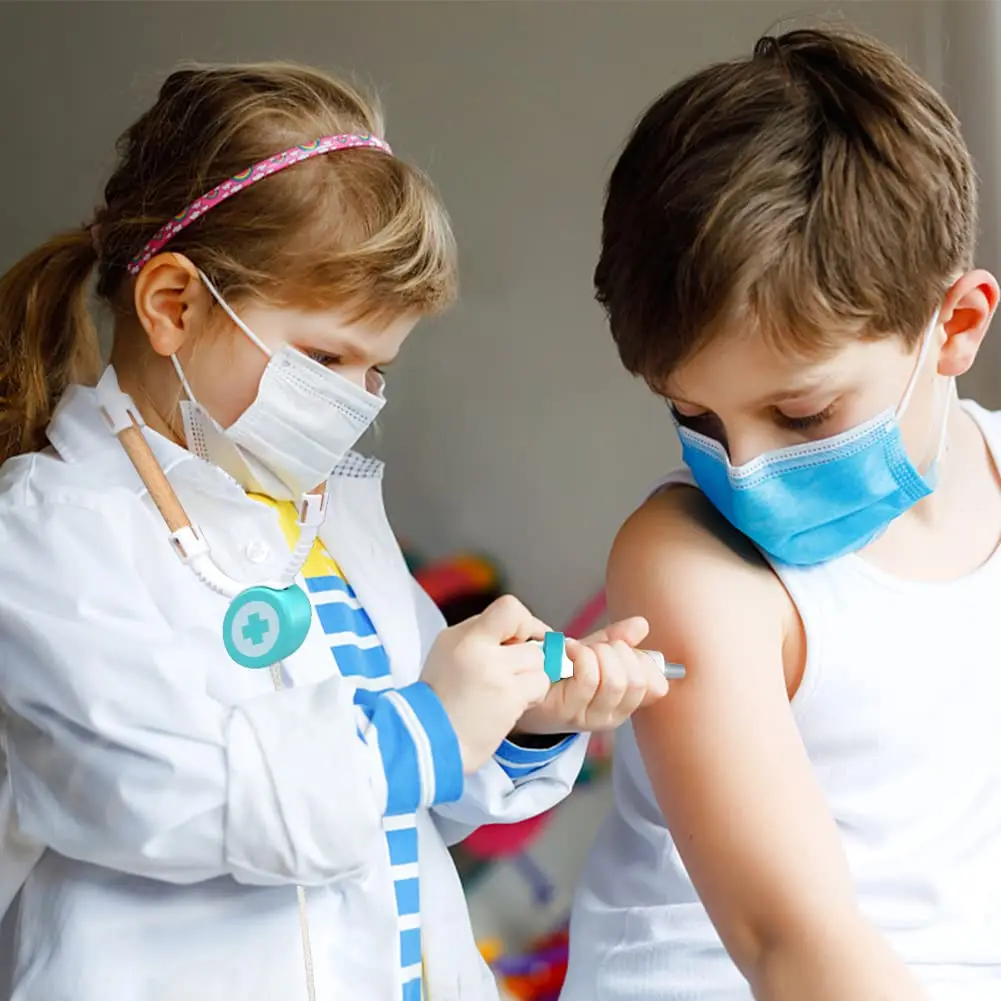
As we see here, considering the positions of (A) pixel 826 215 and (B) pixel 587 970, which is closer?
(A) pixel 826 215

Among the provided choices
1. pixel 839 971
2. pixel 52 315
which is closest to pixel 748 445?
pixel 839 971

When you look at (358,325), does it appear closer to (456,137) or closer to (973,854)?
(973,854)

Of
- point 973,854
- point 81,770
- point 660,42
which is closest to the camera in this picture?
point 81,770

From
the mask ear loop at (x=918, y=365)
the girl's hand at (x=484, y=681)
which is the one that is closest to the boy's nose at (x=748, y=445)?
the mask ear loop at (x=918, y=365)

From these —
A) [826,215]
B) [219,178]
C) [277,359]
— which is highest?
[826,215]

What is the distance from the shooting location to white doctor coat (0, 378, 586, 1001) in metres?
0.90

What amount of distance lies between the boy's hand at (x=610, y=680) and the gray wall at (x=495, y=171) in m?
0.76

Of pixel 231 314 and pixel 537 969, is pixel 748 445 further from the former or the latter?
pixel 537 969

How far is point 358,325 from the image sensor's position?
109 cm

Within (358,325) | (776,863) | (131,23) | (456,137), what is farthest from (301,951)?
(131,23)

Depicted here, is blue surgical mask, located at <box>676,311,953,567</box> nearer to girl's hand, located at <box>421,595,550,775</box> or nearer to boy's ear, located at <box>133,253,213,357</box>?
girl's hand, located at <box>421,595,550,775</box>

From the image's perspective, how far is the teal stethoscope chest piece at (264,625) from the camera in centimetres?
85

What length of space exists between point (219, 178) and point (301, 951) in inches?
23.9

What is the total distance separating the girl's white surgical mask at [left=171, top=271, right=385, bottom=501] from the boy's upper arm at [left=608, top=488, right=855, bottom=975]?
27 centimetres
